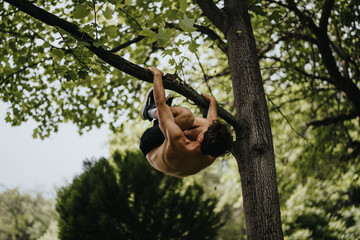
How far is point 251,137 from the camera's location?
350 centimetres

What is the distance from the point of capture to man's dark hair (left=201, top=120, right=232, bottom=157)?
2789mm

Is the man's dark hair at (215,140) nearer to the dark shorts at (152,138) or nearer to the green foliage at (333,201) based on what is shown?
the dark shorts at (152,138)

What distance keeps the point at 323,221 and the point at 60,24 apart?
1567 cm

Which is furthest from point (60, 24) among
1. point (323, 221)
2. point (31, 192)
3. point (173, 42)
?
point (31, 192)

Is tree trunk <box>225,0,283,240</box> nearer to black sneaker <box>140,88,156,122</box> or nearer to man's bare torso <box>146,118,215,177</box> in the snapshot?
man's bare torso <box>146,118,215,177</box>

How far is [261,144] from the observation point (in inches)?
135

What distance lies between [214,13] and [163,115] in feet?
6.84

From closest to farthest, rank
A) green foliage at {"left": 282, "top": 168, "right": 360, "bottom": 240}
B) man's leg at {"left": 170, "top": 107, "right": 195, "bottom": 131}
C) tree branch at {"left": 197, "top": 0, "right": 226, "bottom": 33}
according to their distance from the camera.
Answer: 1. man's leg at {"left": 170, "top": 107, "right": 195, "bottom": 131}
2. tree branch at {"left": 197, "top": 0, "right": 226, "bottom": 33}
3. green foliage at {"left": 282, "top": 168, "right": 360, "bottom": 240}

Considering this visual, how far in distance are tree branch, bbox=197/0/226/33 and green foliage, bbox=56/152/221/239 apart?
790cm

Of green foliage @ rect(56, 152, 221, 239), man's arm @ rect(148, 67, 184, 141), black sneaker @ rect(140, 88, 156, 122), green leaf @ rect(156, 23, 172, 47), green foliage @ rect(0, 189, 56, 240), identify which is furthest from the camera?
green foliage @ rect(0, 189, 56, 240)

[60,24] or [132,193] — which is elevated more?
[132,193]

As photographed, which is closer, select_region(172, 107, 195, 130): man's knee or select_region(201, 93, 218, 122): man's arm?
select_region(172, 107, 195, 130): man's knee

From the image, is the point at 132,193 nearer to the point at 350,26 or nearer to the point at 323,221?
the point at 350,26

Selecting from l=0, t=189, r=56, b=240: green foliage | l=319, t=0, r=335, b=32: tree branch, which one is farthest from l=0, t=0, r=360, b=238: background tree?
l=0, t=189, r=56, b=240: green foliage
